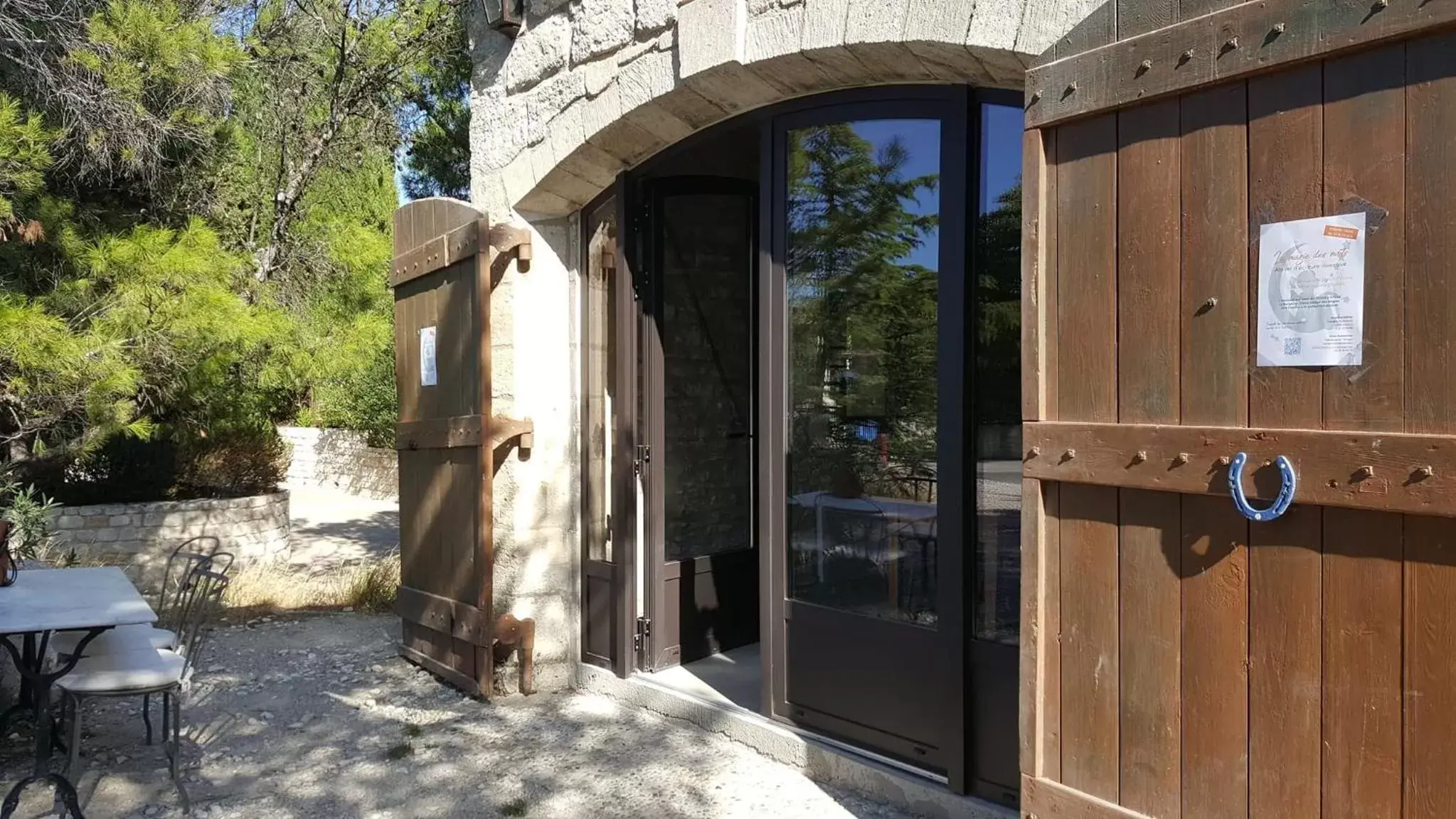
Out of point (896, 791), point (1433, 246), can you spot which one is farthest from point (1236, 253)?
point (896, 791)

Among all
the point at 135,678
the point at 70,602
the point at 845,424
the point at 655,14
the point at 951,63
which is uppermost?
the point at 655,14

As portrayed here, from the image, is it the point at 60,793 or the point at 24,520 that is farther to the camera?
the point at 24,520

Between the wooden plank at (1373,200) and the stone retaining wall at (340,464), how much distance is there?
1514cm

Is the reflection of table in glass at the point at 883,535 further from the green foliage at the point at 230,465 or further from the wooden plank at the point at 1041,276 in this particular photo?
the green foliage at the point at 230,465

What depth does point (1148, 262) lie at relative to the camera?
2264 millimetres

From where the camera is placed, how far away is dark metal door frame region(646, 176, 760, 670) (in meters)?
4.63

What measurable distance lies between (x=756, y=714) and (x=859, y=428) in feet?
4.09

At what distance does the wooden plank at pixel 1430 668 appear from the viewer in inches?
71.7

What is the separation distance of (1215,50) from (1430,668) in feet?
4.15

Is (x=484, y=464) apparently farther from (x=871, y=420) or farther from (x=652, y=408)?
(x=871, y=420)

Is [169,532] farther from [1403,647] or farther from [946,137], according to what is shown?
[1403,647]

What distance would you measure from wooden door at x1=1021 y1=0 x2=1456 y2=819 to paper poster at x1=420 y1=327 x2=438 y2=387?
3.35m

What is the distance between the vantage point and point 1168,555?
7.29ft

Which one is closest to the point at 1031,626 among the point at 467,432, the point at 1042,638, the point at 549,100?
the point at 1042,638
